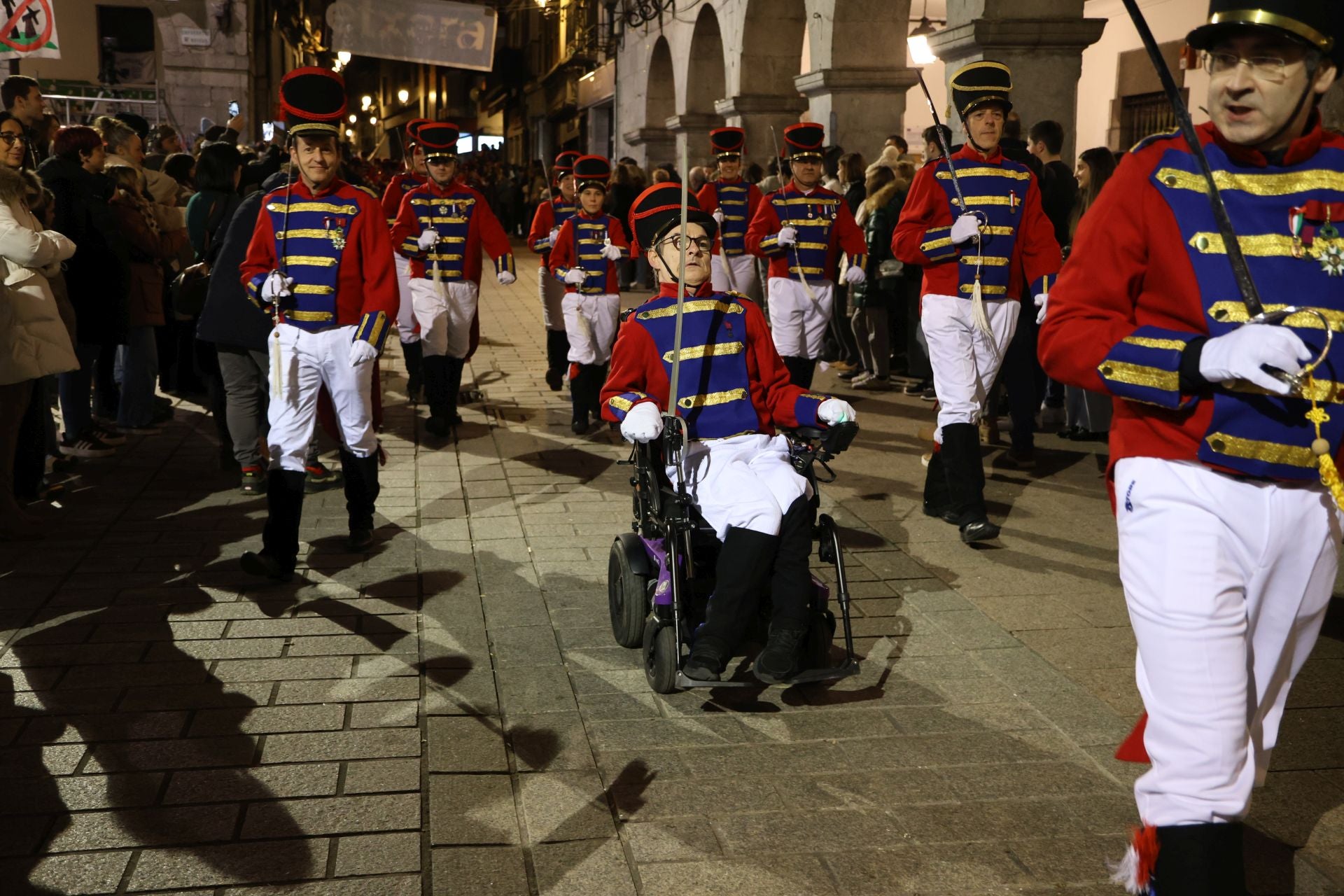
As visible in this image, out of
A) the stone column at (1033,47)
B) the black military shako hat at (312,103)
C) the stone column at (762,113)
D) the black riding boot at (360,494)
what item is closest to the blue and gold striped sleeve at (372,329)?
the black riding boot at (360,494)

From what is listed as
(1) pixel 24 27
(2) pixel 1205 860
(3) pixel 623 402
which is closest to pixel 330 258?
(3) pixel 623 402

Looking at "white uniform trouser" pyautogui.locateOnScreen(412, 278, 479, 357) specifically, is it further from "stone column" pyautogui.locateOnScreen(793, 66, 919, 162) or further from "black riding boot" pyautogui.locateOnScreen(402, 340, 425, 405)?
"stone column" pyautogui.locateOnScreen(793, 66, 919, 162)

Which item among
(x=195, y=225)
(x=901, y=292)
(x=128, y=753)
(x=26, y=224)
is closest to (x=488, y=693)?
(x=128, y=753)

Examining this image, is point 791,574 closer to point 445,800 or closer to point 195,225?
point 445,800

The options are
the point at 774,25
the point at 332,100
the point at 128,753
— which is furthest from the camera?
the point at 774,25

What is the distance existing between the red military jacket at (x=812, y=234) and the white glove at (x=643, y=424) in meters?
5.42

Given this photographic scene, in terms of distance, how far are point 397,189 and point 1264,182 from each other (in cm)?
904

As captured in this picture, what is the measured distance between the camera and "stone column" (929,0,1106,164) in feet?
34.6

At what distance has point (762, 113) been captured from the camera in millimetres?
19094

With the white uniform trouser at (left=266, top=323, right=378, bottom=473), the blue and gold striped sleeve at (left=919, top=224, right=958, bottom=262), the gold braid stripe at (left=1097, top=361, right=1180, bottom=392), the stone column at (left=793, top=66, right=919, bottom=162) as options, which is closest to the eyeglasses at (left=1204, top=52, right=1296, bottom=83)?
the gold braid stripe at (left=1097, top=361, right=1180, bottom=392)

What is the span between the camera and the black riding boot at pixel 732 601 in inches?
166

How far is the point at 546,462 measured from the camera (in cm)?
850

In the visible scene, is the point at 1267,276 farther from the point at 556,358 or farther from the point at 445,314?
the point at 556,358

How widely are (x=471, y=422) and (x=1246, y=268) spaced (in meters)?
7.83
